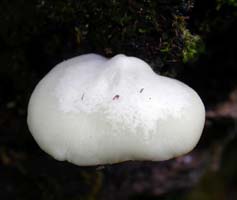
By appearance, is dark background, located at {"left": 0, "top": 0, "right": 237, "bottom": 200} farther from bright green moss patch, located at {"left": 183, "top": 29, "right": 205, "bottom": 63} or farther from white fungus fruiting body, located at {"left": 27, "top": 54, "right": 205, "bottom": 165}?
white fungus fruiting body, located at {"left": 27, "top": 54, "right": 205, "bottom": 165}

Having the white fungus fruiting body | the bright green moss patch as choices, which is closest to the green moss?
the bright green moss patch

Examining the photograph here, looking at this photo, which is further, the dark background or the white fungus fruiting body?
the dark background

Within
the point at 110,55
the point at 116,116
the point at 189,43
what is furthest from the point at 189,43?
the point at 116,116

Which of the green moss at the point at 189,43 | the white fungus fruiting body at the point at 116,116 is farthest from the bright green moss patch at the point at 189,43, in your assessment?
the white fungus fruiting body at the point at 116,116

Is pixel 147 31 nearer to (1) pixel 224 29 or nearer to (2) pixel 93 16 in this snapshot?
(2) pixel 93 16

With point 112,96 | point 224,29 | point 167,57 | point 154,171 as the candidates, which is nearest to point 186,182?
point 154,171

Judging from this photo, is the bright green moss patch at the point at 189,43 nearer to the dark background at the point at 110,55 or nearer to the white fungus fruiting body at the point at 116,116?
the dark background at the point at 110,55
